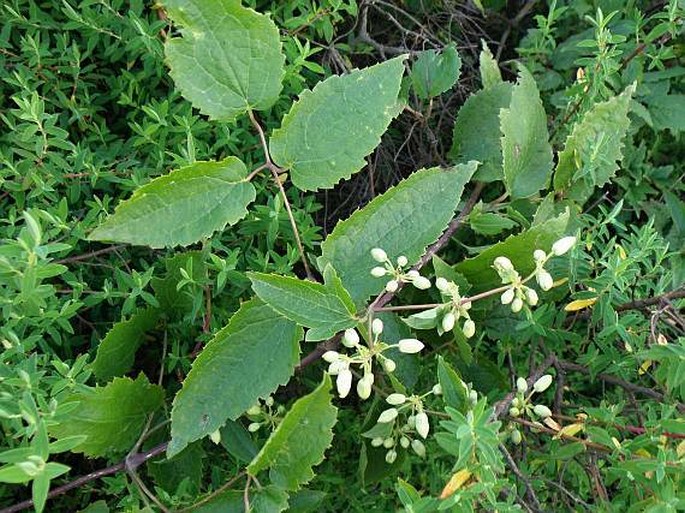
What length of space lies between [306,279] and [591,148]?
81 centimetres

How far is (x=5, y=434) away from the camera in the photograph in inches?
67.1

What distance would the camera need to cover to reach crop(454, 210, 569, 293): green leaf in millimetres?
1707

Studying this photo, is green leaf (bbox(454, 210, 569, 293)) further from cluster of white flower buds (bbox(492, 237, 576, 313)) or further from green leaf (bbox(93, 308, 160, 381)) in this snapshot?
green leaf (bbox(93, 308, 160, 381))

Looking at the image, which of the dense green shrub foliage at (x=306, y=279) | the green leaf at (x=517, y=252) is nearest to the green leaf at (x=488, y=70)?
the dense green shrub foliage at (x=306, y=279)

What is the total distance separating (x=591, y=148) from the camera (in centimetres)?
190

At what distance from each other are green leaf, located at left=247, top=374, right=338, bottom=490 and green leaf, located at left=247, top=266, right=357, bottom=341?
112 mm

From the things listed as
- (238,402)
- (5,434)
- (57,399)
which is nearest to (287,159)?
(238,402)

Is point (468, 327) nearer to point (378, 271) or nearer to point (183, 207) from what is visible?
point (378, 271)

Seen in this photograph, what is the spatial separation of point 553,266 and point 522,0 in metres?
1.15

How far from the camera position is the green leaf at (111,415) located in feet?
5.37

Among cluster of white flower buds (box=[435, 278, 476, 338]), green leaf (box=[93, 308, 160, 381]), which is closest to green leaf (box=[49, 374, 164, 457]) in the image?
green leaf (box=[93, 308, 160, 381])

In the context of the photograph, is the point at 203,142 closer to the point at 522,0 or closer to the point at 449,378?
the point at 449,378

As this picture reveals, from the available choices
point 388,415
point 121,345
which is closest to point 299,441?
point 388,415

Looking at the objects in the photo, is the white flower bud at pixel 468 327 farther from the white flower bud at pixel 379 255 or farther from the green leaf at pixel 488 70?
the green leaf at pixel 488 70
